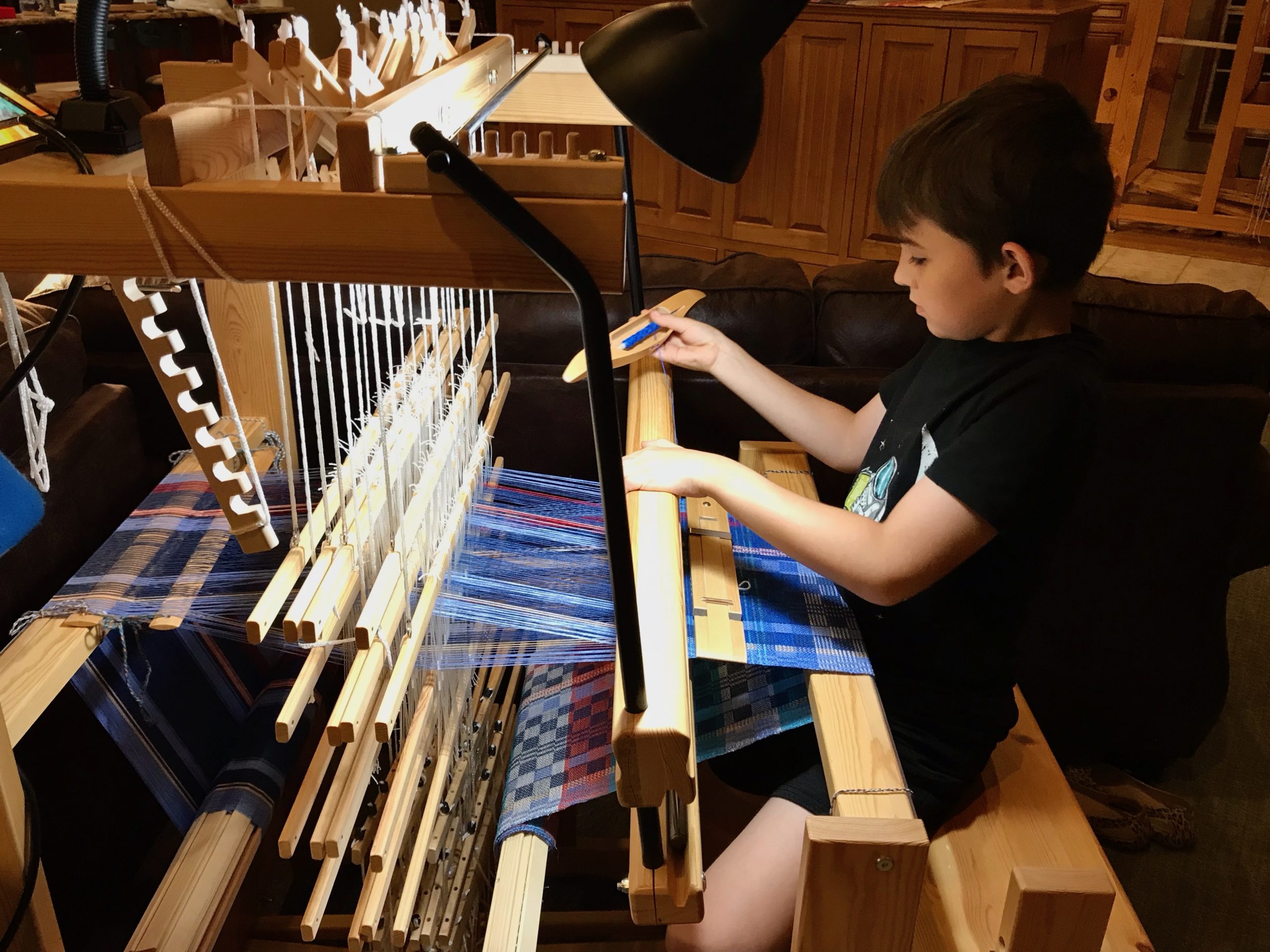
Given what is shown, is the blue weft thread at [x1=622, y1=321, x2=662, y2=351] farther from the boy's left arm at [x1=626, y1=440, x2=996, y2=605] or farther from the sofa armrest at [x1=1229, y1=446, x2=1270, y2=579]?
the sofa armrest at [x1=1229, y1=446, x2=1270, y2=579]

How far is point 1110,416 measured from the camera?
1.71 m

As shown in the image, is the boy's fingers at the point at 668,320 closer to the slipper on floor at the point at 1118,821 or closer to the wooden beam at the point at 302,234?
the wooden beam at the point at 302,234

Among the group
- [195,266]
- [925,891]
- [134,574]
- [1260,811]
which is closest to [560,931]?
[925,891]

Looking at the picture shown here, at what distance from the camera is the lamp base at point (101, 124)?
741 millimetres

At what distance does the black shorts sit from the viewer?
1.17 metres

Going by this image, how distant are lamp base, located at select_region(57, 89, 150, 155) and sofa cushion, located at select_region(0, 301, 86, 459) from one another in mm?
690

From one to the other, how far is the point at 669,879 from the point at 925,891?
0.39 meters

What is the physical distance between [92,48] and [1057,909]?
40.1 inches

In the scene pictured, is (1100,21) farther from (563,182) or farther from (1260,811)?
(563,182)

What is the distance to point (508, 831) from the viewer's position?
1.12 meters

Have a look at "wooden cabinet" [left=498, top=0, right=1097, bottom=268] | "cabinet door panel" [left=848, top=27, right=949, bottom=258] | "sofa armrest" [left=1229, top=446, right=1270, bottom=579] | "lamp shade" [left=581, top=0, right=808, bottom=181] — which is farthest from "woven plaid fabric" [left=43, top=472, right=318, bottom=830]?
"cabinet door panel" [left=848, top=27, right=949, bottom=258]

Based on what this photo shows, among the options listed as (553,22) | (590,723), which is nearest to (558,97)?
(590,723)

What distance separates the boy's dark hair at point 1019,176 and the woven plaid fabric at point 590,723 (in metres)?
0.54

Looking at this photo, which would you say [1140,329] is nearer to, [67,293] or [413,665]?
[413,665]
